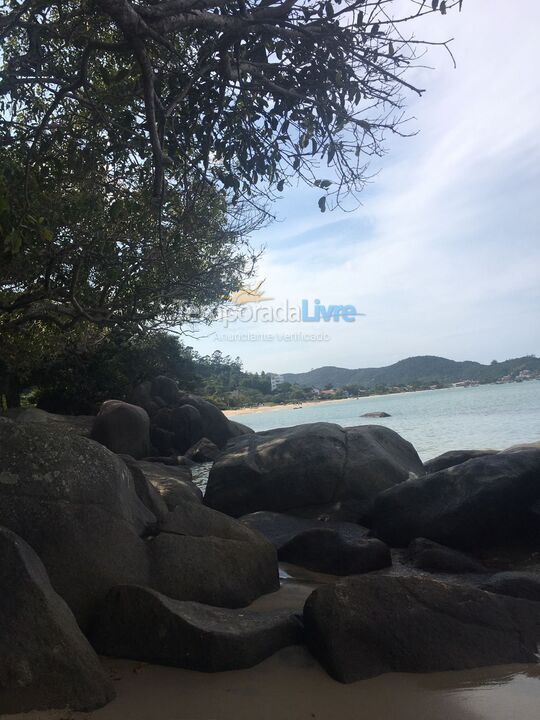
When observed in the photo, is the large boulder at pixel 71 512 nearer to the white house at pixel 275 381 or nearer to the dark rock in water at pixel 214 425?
the dark rock in water at pixel 214 425

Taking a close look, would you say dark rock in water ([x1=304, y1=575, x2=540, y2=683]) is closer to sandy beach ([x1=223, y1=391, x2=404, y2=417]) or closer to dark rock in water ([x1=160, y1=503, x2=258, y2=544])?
dark rock in water ([x1=160, y1=503, x2=258, y2=544])

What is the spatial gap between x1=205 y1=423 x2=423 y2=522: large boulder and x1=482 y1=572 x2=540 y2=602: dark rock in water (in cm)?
301

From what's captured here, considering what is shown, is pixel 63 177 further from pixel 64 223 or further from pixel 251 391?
pixel 251 391

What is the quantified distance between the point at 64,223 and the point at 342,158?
426 centimetres

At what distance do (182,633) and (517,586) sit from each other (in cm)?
241

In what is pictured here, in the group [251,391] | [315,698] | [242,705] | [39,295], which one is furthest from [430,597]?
[251,391]

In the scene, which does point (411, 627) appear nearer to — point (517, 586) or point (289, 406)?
point (517, 586)

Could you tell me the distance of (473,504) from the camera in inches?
235

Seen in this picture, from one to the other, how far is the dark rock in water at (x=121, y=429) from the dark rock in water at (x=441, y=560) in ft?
33.6

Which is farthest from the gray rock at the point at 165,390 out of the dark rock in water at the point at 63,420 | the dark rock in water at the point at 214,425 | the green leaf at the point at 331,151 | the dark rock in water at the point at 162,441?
the green leaf at the point at 331,151

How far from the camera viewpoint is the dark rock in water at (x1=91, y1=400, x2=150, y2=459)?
1462cm

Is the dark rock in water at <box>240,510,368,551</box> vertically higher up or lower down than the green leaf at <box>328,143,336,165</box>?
lower down

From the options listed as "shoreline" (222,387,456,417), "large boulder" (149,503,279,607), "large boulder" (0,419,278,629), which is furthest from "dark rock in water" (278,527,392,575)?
"shoreline" (222,387,456,417)

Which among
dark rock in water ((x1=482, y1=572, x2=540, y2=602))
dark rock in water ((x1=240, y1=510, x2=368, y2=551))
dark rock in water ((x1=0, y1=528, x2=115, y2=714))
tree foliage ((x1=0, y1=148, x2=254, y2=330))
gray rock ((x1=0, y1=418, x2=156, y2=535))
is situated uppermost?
tree foliage ((x1=0, y1=148, x2=254, y2=330))
